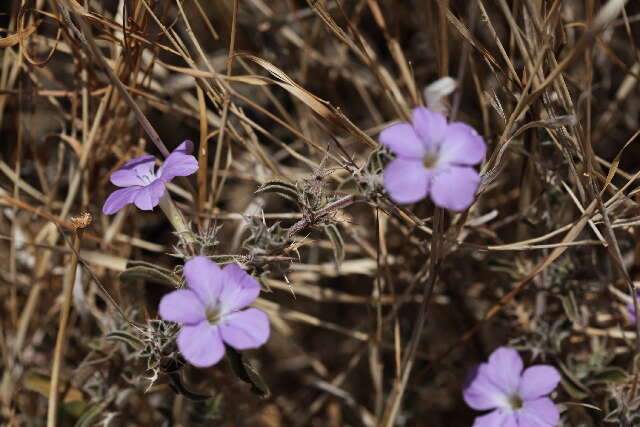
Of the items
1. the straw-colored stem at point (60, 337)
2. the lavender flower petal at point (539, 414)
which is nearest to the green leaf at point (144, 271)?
the straw-colored stem at point (60, 337)

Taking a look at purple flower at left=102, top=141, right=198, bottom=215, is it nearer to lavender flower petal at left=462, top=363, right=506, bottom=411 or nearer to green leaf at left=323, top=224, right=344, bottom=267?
green leaf at left=323, top=224, right=344, bottom=267

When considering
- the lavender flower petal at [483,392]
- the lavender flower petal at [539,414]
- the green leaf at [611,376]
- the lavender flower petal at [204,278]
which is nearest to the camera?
the lavender flower petal at [204,278]

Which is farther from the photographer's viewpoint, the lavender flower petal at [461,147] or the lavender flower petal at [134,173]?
the lavender flower petal at [134,173]

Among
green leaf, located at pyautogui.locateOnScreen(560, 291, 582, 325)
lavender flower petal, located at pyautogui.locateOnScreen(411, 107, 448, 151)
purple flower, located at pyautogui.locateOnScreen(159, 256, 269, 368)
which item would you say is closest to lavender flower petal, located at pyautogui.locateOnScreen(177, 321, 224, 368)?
purple flower, located at pyautogui.locateOnScreen(159, 256, 269, 368)

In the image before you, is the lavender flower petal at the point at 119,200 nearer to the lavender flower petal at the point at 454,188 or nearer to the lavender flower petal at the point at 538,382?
the lavender flower petal at the point at 454,188

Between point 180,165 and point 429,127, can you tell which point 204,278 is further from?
point 429,127

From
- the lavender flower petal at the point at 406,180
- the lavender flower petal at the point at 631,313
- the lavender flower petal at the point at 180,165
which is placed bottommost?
the lavender flower petal at the point at 631,313
